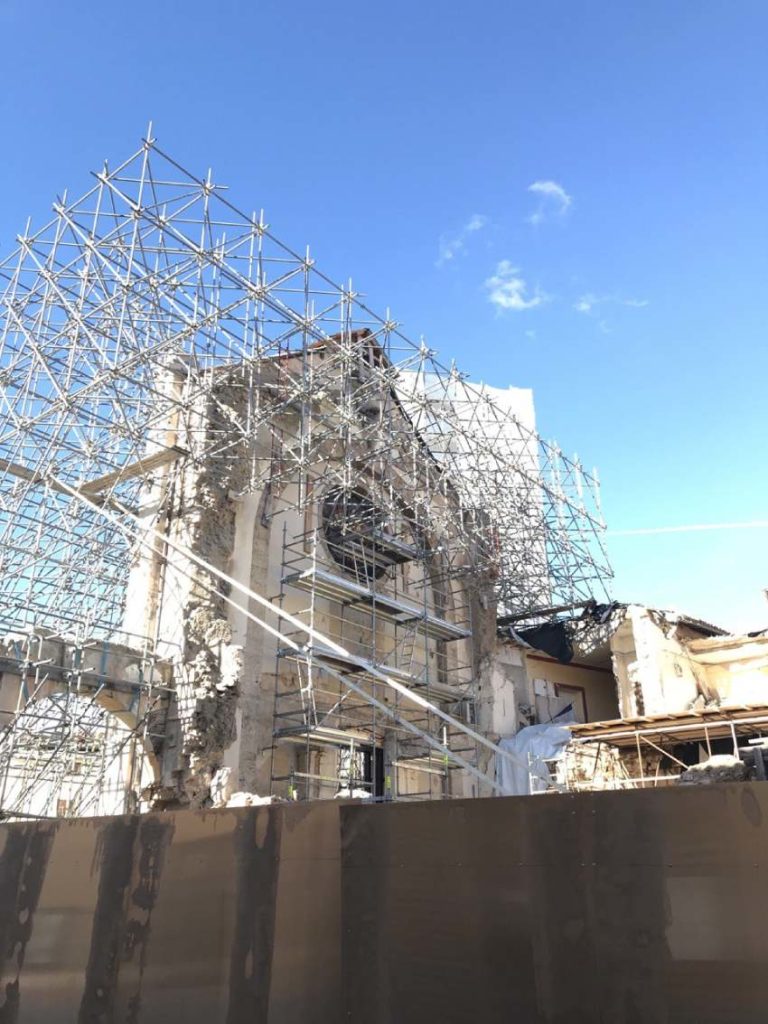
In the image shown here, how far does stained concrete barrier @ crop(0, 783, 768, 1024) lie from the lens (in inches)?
138

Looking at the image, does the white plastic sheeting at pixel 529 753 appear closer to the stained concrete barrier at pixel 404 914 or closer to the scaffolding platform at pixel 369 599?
the scaffolding platform at pixel 369 599

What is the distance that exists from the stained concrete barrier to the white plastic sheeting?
14.8m

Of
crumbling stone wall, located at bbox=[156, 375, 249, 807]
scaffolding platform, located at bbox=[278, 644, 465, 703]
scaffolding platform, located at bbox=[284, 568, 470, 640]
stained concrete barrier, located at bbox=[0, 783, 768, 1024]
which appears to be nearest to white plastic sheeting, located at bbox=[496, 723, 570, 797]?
scaffolding platform, located at bbox=[278, 644, 465, 703]

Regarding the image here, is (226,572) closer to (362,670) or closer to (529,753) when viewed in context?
(362,670)

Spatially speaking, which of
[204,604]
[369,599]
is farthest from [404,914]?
[369,599]

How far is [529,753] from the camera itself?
19.3 metres

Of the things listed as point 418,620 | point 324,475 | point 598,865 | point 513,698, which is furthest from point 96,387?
point 513,698

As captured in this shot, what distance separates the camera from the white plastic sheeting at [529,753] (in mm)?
19000

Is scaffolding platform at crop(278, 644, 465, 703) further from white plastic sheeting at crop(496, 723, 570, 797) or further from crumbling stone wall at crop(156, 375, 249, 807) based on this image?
white plastic sheeting at crop(496, 723, 570, 797)

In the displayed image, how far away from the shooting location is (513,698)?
2170 centimetres

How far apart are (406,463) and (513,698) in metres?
7.24

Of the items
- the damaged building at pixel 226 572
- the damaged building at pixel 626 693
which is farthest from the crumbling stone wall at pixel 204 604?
the damaged building at pixel 626 693

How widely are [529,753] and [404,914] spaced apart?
52.3 ft

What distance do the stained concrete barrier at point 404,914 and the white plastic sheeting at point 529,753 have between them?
14.8 m
